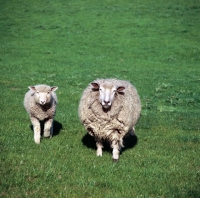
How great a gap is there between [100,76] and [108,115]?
12425 mm

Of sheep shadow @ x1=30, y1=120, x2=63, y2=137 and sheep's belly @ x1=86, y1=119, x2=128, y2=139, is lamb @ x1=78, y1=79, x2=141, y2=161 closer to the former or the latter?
sheep's belly @ x1=86, y1=119, x2=128, y2=139

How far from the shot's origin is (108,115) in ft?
26.6

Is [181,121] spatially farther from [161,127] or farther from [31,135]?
[31,135]

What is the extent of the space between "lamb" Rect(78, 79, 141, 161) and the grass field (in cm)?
42

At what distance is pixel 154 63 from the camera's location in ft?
84.9

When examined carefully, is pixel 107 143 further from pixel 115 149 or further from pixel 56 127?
pixel 56 127

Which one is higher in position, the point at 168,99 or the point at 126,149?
the point at 126,149

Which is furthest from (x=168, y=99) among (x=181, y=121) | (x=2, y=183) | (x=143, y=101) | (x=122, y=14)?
(x=122, y=14)

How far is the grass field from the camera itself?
6.42m

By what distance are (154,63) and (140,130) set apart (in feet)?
52.2

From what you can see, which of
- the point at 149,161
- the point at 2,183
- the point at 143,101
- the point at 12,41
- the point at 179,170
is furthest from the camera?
the point at 12,41

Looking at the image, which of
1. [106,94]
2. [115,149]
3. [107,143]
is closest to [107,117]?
[106,94]

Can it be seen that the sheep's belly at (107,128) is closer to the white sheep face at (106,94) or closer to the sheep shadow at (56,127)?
the white sheep face at (106,94)

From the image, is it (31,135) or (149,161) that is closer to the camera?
(149,161)
